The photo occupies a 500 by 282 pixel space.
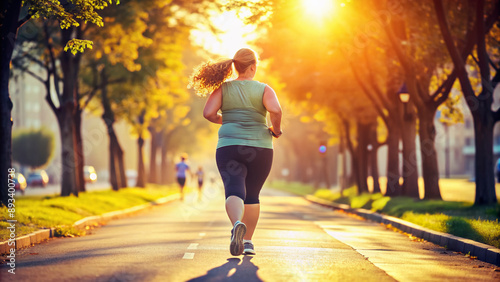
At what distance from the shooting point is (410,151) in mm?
24562

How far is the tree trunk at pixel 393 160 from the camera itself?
2656 cm

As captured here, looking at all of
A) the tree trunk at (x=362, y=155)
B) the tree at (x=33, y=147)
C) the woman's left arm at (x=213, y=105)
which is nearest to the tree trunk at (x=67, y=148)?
the tree trunk at (x=362, y=155)

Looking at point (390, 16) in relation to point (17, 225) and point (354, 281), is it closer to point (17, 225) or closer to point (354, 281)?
point (17, 225)

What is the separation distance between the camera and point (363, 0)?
60.4ft

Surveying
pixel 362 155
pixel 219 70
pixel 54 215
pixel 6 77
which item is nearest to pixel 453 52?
pixel 54 215

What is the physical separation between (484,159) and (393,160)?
8983 millimetres

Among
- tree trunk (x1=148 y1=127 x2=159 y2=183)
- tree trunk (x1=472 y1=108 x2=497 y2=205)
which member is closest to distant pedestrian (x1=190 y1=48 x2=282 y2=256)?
tree trunk (x1=472 y1=108 x2=497 y2=205)

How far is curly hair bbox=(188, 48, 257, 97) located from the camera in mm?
8133

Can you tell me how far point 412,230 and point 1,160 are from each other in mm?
8154

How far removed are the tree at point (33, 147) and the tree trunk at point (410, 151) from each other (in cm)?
6280

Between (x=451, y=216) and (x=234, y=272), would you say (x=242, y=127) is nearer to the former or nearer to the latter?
(x=234, y=272)

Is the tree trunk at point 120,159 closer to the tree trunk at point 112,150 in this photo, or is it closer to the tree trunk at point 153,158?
the tree trunk at point 112,150

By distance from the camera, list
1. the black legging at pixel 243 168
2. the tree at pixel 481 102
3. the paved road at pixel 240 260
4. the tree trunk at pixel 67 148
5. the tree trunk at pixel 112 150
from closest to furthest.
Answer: the paved road at pixel 240 260 < the black legging at pixel 243 168 < the tree at pixel 481 102 < the tree trunk at pixel 67 148 < the tree trunk at pixel 112 150

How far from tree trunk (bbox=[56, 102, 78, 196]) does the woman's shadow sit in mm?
14944
